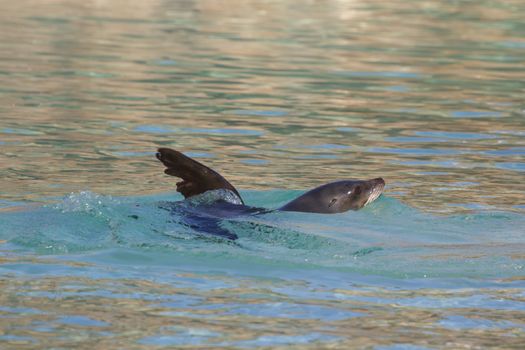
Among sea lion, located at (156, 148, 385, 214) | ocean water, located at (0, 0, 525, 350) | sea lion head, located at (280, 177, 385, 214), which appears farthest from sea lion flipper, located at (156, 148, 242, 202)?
sea lion head, located at (280, 177, 385, 214)

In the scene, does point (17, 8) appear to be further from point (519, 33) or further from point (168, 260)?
point (168, 260)

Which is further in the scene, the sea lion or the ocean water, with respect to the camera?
the sea lion

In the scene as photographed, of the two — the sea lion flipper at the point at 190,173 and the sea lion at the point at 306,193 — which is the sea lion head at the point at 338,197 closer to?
the sea lion at the point at 306,193

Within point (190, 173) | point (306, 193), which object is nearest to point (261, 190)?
point (306, 193)

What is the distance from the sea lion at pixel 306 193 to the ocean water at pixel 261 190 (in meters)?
0.16

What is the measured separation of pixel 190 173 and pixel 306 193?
3.14 ft

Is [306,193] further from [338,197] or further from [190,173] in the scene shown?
[190,173]

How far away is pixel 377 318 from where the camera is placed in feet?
22.5

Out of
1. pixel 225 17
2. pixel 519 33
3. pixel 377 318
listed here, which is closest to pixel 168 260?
pixel 377 318

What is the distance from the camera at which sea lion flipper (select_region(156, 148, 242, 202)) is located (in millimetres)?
9156

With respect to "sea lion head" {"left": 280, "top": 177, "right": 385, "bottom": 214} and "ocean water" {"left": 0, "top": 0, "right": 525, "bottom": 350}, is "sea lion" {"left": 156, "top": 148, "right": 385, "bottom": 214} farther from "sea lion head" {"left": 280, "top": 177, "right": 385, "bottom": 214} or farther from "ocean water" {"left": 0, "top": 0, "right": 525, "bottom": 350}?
"ocean water" {"left": 0, "top": 0, "right": 525, "bottom": 350}

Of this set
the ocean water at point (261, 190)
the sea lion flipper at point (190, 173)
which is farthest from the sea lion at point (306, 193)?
the ocean water at point (261, 190)

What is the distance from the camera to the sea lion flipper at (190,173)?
9.16 meters

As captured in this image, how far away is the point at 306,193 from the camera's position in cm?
970
